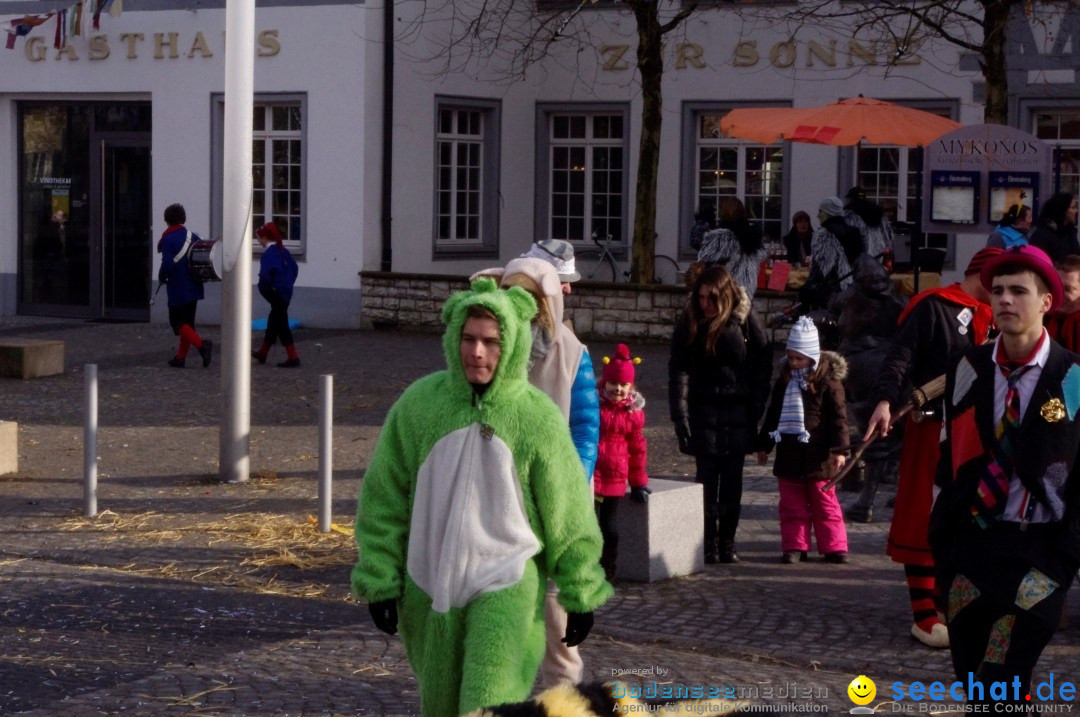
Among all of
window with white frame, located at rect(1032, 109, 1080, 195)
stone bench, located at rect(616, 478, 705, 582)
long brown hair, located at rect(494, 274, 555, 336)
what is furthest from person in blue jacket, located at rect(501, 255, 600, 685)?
window with white frame, located at rect(1032, 109, 1080, 195)

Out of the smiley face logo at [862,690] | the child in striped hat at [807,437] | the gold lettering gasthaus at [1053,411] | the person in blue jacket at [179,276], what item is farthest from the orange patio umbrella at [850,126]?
the gold lettering gasthaus at [1053,411]

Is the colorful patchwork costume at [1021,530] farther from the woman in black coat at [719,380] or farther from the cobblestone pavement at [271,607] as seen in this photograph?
the woman in black coat at [719,380]

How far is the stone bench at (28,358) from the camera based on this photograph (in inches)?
633

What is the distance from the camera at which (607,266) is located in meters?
24.0

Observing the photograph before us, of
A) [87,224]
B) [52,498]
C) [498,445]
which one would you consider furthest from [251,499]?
[87,224]

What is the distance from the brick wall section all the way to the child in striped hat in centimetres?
963

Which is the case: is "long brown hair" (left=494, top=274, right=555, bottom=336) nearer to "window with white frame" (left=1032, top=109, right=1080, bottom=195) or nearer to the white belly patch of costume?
the white belly patch of costume

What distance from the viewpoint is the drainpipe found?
21391mm

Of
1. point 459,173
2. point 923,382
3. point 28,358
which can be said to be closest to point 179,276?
point 28,358

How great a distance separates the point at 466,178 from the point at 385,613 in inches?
753

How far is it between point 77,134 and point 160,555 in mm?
15708

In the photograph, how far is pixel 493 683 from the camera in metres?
4.42

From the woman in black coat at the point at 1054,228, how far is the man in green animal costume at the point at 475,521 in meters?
9.38

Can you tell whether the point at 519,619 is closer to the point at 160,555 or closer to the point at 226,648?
the point at 226,648
